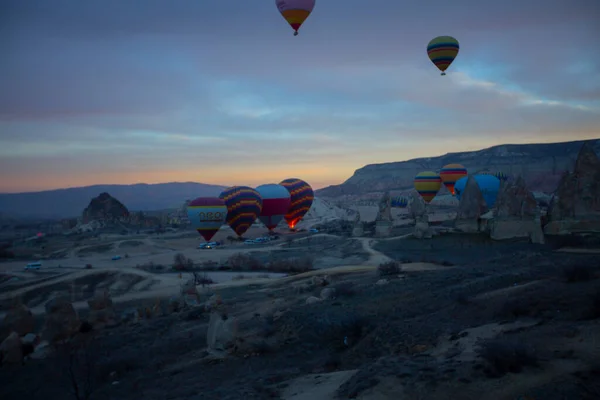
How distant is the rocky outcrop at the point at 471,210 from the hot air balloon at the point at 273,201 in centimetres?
2216

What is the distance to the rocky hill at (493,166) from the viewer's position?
351ft

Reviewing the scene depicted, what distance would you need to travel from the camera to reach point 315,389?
8.03 metres

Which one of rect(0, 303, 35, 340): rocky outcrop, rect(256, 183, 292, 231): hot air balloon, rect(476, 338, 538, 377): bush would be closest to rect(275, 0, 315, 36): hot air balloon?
rect(0, 303, 35, 340): rocky outcrop

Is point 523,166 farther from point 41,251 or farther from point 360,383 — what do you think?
point 360,383

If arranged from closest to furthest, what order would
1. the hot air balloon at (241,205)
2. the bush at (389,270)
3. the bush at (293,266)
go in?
the bush at (389,270) → the bush at (293,266) → the hot air balloon at (241,205)

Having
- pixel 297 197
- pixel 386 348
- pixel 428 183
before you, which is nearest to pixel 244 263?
pixel 297 197

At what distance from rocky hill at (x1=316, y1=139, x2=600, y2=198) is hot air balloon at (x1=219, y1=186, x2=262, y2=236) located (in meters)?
64.1

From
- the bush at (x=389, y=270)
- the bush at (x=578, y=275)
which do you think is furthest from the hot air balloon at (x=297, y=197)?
the bush at (x=578, y=275)

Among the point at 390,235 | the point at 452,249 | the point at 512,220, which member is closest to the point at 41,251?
the point at 390,235

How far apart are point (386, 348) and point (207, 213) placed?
33354 millimetres

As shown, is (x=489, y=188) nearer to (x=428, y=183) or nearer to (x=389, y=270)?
(x=428, y=183)

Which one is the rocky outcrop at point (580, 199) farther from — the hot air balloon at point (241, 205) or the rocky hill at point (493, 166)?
the rocky hill at point (493, 166)

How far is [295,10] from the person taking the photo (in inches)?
1121

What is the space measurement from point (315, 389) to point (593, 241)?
19124 millimetres
